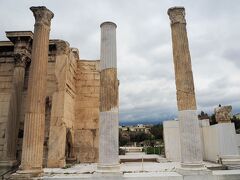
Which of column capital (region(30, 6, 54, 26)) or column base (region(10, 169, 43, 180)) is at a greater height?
column capital (region(30, 6, 54, 26))

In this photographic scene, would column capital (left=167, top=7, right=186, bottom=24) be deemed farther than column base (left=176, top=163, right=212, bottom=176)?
Yes

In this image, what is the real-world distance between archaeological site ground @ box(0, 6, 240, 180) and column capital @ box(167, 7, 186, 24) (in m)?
0.05

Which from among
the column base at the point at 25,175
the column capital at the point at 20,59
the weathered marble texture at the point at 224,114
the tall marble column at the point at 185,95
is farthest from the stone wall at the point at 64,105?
the weathered marble texture at the point at 224,114

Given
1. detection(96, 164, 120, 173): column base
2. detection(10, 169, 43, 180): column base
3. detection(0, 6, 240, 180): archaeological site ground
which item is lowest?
detection(10, 169, 43, 180): column base

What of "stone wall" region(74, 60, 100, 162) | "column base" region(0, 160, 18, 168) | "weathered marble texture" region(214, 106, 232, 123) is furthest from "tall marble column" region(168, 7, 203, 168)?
"column base" region(0, 160, 18, 168)

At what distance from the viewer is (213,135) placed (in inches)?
562

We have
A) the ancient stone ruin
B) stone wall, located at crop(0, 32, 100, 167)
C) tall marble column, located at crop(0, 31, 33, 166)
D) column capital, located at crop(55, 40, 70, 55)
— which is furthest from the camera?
column capital, located at crop(55, 40, 70, 55)

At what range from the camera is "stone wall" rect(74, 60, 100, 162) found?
46.7ft

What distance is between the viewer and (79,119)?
14930mm

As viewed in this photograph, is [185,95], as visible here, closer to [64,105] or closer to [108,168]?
[108,168]

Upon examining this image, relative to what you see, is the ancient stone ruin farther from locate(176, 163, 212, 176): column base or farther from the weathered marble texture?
the weathered marble texture

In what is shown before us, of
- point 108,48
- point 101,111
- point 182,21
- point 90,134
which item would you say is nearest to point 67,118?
point 90,134

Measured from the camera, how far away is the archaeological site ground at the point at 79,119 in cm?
945

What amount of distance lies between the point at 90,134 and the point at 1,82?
6.14 m
